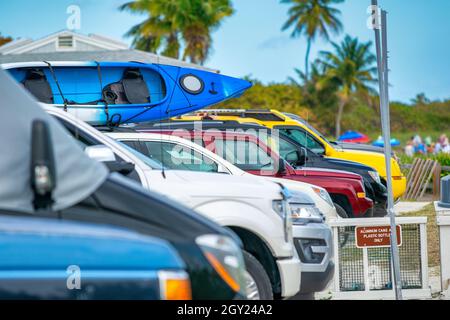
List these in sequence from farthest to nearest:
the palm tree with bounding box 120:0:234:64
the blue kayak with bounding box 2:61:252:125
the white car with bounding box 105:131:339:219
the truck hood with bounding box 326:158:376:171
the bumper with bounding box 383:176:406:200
Result: the palm tree with bounding box 120:0:234:64 → the bumper with bounding box 383:176:406:200 → the truck hood with bounding box 326:158:376:171 → the blue kayak with bounding box 2:61:252:125 → the white car with bounding box 105:131:339:219

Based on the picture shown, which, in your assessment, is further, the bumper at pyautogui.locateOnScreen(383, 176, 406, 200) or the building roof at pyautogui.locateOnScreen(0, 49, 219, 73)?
the building roof at pyautogui.locateOnScreen(0, 49, 219, 73)

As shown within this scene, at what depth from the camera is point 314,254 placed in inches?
285

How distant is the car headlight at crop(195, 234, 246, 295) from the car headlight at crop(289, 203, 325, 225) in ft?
11.2

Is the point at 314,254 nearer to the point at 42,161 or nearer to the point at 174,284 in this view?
the point at 174,284

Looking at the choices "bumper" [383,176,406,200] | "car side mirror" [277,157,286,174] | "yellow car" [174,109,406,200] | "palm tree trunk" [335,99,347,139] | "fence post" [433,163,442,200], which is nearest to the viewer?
"car side mirror" [277,157,286,174]

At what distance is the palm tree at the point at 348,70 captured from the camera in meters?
69.2

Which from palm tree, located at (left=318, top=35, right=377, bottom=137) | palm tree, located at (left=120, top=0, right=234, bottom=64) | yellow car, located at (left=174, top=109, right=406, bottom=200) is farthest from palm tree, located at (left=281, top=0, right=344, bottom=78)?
yellow car, located at (left=174, top=109, right=406, bottom=200)

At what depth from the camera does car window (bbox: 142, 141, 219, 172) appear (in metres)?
9.56

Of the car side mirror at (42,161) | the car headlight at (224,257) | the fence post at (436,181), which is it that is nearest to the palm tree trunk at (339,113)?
the fence post at (436,181)

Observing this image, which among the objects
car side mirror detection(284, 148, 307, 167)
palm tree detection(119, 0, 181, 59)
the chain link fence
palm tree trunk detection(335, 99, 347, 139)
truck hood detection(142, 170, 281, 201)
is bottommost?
the chain link fence

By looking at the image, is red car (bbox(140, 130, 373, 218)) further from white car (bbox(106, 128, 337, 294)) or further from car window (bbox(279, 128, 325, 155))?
car window (bbox(279, 128, 325, 155))

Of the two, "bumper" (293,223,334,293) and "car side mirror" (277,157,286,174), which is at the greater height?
"car side mirror" (277,157,286,174)
